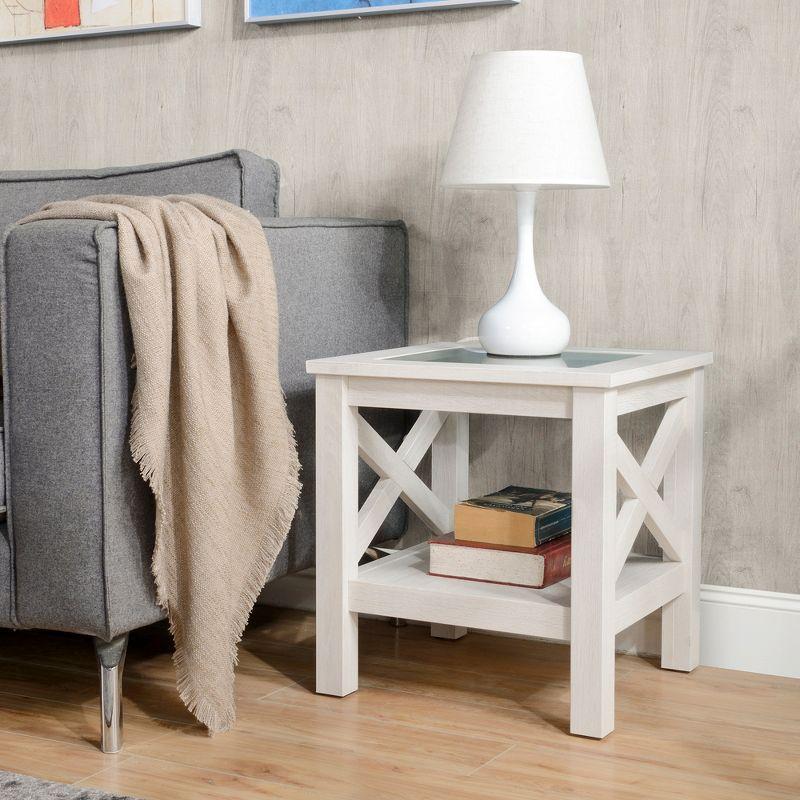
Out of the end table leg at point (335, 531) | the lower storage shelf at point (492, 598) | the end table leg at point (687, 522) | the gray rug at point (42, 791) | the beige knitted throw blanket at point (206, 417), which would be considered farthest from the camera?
the end table leg at point (687, 522)

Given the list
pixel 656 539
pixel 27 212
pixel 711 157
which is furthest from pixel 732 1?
pixel 27 212

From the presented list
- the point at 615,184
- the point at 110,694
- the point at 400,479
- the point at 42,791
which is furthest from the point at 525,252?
the point at 42,791

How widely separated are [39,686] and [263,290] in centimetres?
72

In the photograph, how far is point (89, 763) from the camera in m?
1.51

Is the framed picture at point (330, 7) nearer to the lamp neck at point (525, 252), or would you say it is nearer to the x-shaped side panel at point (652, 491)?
the lamp neck at point (525, 252)

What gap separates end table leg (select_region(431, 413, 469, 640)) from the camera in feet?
6.81

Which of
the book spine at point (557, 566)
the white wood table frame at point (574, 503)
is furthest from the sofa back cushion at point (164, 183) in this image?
the book spine at point (557, 566)

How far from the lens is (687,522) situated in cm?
188

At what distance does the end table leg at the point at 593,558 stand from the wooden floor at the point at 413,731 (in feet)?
0.17

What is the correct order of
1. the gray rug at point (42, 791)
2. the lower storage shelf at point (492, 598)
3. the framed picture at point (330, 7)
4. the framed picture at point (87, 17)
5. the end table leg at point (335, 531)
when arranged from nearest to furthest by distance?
the gray rug at point (42, 791) < the lower storage shelf at point (492, 598) < the end table leg at point (335, 531) < the framed picture at point (330, 7) < the framed picture at point (87, 17)

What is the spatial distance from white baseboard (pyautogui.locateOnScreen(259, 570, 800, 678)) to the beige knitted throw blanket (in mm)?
701

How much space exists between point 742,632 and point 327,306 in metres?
0.86

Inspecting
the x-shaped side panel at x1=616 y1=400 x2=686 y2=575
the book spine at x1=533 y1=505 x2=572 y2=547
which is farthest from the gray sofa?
the x-shaped side panel at x1=616 y1=400 x2=686 y2=575

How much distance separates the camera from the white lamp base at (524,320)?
1754 mm
